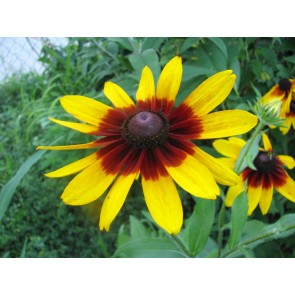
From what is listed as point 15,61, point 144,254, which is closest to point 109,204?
point 144,254

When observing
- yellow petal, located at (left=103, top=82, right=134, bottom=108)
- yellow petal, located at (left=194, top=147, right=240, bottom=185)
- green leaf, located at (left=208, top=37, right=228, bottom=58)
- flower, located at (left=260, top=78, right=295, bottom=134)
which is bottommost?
yellow petal, located at (left=194, top=147, right=240, bottom=185)

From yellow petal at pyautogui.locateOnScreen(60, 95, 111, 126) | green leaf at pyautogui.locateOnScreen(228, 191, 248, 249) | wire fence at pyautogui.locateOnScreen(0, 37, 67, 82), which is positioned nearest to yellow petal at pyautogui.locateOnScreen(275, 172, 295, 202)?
green leaf at pyautogui.locateOnScreen(228, 191, 248, 249)

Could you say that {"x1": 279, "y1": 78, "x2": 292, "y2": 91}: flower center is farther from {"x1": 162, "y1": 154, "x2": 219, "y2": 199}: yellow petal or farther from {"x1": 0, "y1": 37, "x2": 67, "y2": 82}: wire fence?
{"x1": 0, "y1": 37, "x2": 67, "y2": 82}: wire fence

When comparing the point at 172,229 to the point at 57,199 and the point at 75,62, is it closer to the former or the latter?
the point at 57,199

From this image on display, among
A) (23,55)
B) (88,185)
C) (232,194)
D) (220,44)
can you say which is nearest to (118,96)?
(88,185)

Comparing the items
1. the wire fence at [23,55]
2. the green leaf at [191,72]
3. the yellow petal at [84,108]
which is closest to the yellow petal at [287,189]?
the green leaf at [191,72]

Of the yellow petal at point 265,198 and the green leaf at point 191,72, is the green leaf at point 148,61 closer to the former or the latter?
the green leaf at point 191,72

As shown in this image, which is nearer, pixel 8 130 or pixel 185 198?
pixel 185 198
